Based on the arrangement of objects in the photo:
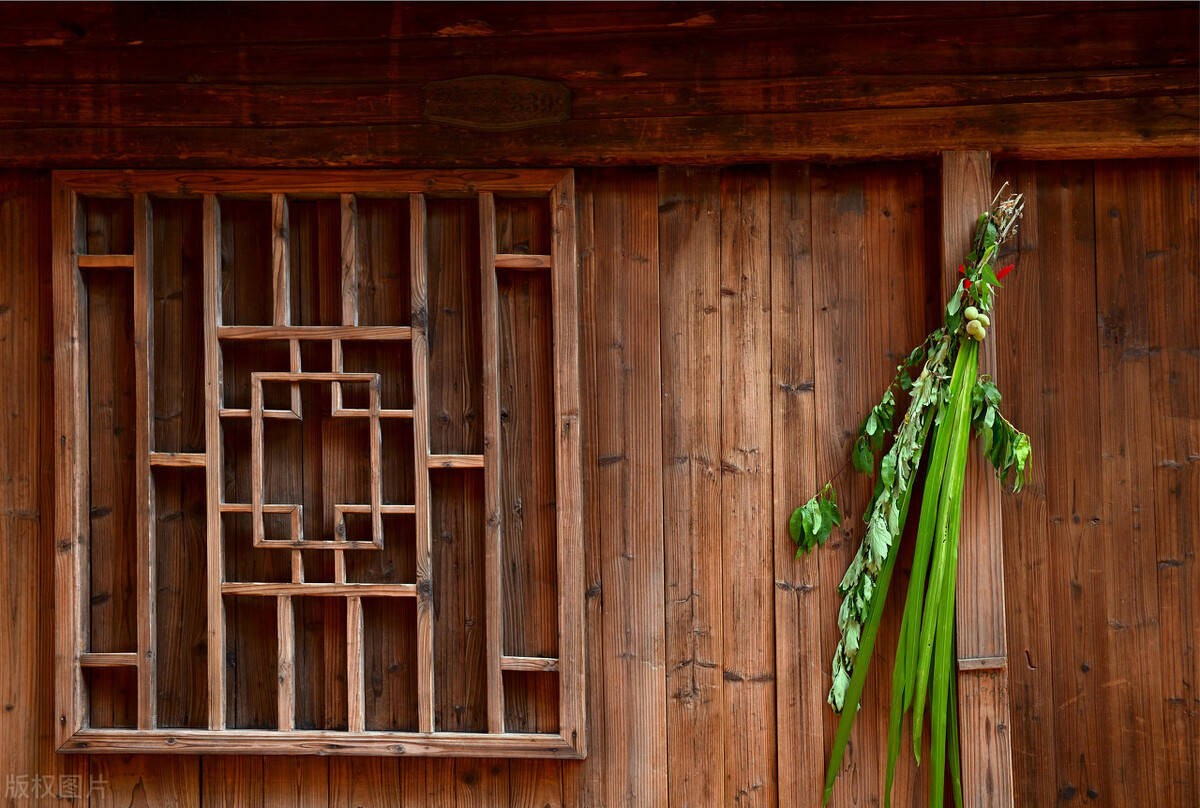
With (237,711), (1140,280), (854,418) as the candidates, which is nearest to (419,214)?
(854,418)

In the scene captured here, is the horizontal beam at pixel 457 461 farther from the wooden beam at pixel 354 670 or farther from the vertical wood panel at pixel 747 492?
the vertical wood panel at pixel 747 492

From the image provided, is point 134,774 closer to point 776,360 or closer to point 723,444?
point 723,444

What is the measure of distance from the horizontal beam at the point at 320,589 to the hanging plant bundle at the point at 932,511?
2.82ft

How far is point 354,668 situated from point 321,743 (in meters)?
0.16

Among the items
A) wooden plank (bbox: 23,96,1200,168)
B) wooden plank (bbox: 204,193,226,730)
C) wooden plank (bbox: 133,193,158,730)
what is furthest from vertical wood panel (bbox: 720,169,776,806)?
wooden plank (bbox: 133,193,158,730)

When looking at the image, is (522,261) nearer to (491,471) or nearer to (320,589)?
(491,471)

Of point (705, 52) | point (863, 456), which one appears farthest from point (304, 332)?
point (863, 456)

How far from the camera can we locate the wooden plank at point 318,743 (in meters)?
1.49

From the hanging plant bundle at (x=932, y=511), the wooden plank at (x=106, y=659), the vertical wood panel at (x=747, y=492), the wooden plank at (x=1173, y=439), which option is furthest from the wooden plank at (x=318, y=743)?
the wooden plank at (x=1173, y=439)

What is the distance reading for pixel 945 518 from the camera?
1.44m

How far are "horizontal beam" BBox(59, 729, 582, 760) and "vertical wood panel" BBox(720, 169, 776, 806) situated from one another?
364 mm

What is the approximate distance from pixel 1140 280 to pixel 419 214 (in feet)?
4.99

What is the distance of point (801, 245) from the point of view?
1.57m

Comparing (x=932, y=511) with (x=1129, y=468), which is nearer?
(x=932, y=511)
